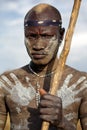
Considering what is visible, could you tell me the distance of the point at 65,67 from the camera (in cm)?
789

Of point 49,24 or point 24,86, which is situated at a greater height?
point 49,24

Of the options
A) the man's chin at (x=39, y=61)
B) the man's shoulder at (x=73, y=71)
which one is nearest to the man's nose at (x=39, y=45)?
the man's chin at (x=39, y=61)

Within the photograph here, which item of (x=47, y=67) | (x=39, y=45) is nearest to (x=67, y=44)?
(x=39, y=45)

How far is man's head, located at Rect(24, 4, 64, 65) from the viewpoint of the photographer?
7605mm

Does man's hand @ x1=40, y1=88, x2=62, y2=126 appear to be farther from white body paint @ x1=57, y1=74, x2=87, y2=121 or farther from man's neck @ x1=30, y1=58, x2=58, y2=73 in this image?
man's neck @ x1=30, y1=58, x2=58, y2=73

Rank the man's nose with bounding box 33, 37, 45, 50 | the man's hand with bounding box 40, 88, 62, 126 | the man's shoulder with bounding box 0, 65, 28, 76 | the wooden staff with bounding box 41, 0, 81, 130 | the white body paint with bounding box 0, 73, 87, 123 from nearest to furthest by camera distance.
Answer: the man's hand with bounding box 40, 88, 62, 126 → the wooden staff with bounding box 41, 0, 81, 130 → the man's nose with bounding box 33, 37, 45, 50 → the white body paint with bounding box 0, 73, 87, 123 → the man's shoulder with bounding box 0, 65, 28, 76

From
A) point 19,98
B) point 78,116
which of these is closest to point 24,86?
point 19,98

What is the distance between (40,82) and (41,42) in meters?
0.48

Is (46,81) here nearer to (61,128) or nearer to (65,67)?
(65,67)

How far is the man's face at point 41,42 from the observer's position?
24.9 ft

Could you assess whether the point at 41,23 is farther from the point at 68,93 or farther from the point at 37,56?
the point at 68,93

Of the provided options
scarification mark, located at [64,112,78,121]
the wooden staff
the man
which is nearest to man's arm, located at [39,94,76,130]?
the wooden staff

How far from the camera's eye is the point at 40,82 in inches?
308

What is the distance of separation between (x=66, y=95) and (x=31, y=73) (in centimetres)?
51
